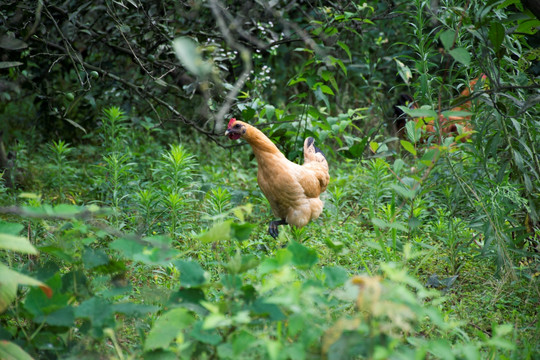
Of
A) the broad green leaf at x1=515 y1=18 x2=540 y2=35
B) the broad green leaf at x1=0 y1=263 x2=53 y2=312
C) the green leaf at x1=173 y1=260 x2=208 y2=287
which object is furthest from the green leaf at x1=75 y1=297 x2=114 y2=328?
the broad green leaf at x1=515 y1=18 x2=540 y2=35

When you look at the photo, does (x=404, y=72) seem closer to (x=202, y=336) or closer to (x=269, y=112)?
(x=269, y=112)

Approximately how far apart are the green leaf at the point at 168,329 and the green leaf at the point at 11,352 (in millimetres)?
439

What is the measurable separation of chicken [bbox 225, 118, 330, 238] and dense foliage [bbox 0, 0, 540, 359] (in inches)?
6.1

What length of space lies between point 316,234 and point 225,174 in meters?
1.65

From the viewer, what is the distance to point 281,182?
4020mm

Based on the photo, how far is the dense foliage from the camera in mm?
2004

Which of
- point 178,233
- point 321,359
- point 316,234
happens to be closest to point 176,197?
point 178,233

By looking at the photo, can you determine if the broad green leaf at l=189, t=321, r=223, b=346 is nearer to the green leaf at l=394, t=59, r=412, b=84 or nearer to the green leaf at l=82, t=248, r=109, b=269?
the green leaf at l=82, t=248, r=109, b=269

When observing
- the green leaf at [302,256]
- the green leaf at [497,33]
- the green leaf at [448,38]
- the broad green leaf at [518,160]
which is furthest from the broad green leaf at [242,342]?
the broad green leaf at [518,160]

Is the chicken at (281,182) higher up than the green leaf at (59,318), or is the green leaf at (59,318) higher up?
the green leaf at (59,318)

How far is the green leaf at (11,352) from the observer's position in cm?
194

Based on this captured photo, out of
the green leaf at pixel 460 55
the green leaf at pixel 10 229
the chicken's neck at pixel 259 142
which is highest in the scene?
the green leaf at pixel 460 55

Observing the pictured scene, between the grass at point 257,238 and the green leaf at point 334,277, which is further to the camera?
the grass at point 257,238

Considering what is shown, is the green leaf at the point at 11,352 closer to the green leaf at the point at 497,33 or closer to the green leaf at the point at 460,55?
the green leaf at the point at 460,55
